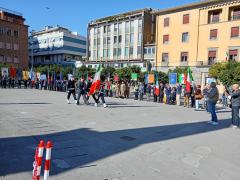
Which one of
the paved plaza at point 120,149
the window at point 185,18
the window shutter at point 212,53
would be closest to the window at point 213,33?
the window shutter at point 212,53

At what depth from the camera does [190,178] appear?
447 cm

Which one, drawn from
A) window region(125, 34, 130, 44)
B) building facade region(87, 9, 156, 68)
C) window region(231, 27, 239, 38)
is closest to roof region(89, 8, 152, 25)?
building facade region(87, 9, 156, 68)

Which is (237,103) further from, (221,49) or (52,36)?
(52,36)

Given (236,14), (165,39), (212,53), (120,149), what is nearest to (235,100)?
(120,149)

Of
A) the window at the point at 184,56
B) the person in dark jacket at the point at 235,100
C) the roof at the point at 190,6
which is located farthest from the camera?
the window at the point at 184,56

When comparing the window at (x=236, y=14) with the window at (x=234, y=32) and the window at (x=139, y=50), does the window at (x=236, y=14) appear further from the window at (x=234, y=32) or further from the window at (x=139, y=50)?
the window at (x=139, y=50)

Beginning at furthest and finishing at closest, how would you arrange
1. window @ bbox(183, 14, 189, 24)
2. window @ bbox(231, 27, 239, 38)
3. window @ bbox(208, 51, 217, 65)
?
window @ bbox(183, 14, 189, 24) → window @ bbox(208, 51, 217, 65) → window @ bbox(231, 27, 239, 38)

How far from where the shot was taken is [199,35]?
41.7m

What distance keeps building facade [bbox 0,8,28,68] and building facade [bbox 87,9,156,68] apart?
16.6 meters

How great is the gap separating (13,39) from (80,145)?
202 feet

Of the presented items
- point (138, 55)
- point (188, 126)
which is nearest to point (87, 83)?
point (188, 126)

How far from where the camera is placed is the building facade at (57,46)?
73.9 metres

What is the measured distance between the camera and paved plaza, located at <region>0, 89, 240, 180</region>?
458cm

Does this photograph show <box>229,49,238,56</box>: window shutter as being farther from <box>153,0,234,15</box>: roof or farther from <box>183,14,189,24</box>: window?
<box>183,14,189,24</box>: window
